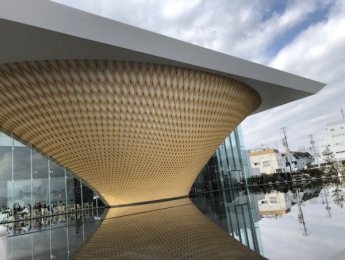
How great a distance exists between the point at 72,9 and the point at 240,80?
28.9ft

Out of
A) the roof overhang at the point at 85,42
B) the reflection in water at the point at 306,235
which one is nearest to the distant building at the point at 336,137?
the roof overhang at the point at 85,42

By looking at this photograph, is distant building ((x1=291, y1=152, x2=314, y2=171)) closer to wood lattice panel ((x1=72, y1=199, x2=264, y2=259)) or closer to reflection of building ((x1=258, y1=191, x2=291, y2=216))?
reflection of building ((x1=258, y1=191, x2=291, y2=216))

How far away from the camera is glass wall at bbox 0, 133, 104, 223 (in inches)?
770

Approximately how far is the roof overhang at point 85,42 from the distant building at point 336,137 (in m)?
63.6

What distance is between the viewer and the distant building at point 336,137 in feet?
227

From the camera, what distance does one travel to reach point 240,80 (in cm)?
1523

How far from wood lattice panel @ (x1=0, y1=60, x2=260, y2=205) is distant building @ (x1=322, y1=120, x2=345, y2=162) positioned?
192 ft

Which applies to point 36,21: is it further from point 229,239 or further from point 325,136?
point 325,136

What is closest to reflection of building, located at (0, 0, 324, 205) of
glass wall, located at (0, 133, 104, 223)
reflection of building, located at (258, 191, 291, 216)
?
glass wall, located at (0, 133, 104, 223)

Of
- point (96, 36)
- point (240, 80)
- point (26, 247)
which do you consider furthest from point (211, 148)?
point (26, 247)

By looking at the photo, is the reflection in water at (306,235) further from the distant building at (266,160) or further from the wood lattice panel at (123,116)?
the distant building at (266,160)

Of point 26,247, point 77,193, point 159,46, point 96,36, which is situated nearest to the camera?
point 26,247

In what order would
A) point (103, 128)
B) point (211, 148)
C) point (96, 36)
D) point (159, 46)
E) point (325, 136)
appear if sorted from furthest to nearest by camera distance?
point (325, 136), point (211, 148), point (103, 128), point (159, 46), point (96, 36)

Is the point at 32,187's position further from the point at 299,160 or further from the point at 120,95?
the point at 299,160
